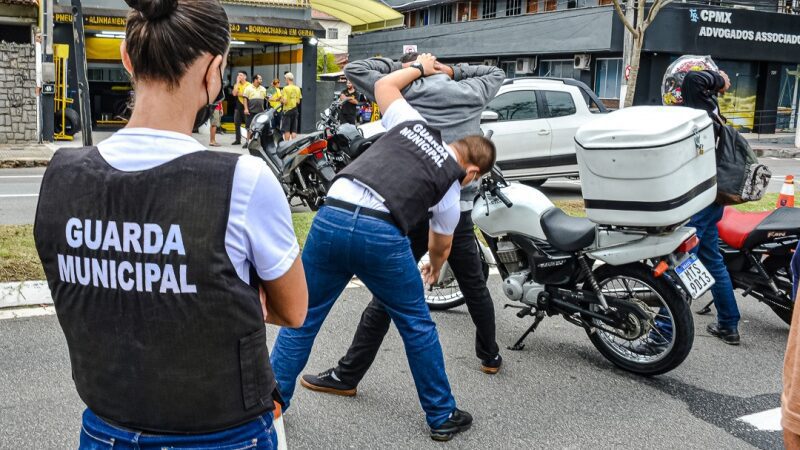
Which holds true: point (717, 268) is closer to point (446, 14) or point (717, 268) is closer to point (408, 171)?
point (408, 171)

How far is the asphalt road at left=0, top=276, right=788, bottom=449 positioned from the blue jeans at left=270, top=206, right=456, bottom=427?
0.95ft

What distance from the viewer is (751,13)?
30.5m

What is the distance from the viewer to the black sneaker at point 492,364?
491 cm

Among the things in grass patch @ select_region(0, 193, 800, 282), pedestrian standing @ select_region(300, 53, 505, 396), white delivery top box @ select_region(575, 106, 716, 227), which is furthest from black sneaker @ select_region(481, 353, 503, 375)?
grass patch @ select_region(0, 193, 800, 282)

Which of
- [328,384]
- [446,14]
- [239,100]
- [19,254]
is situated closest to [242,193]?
[328,384]

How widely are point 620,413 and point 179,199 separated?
330 cm

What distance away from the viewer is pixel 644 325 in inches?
189

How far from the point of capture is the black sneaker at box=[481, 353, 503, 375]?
4.91 m

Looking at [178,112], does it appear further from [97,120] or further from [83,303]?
[97,120]

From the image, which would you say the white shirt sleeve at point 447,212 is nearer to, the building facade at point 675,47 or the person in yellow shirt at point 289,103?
the person in yellow shirt at point 289,103

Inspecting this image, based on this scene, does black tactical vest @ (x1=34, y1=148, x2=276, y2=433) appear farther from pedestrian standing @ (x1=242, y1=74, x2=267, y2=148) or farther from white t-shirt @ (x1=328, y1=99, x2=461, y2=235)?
pedestrian standing @ (x1=242, y1=74, x2=267, y2=148)

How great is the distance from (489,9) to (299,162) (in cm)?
3387

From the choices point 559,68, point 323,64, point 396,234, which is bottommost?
point 396,234

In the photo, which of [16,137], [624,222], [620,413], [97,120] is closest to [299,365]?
[620,413]
